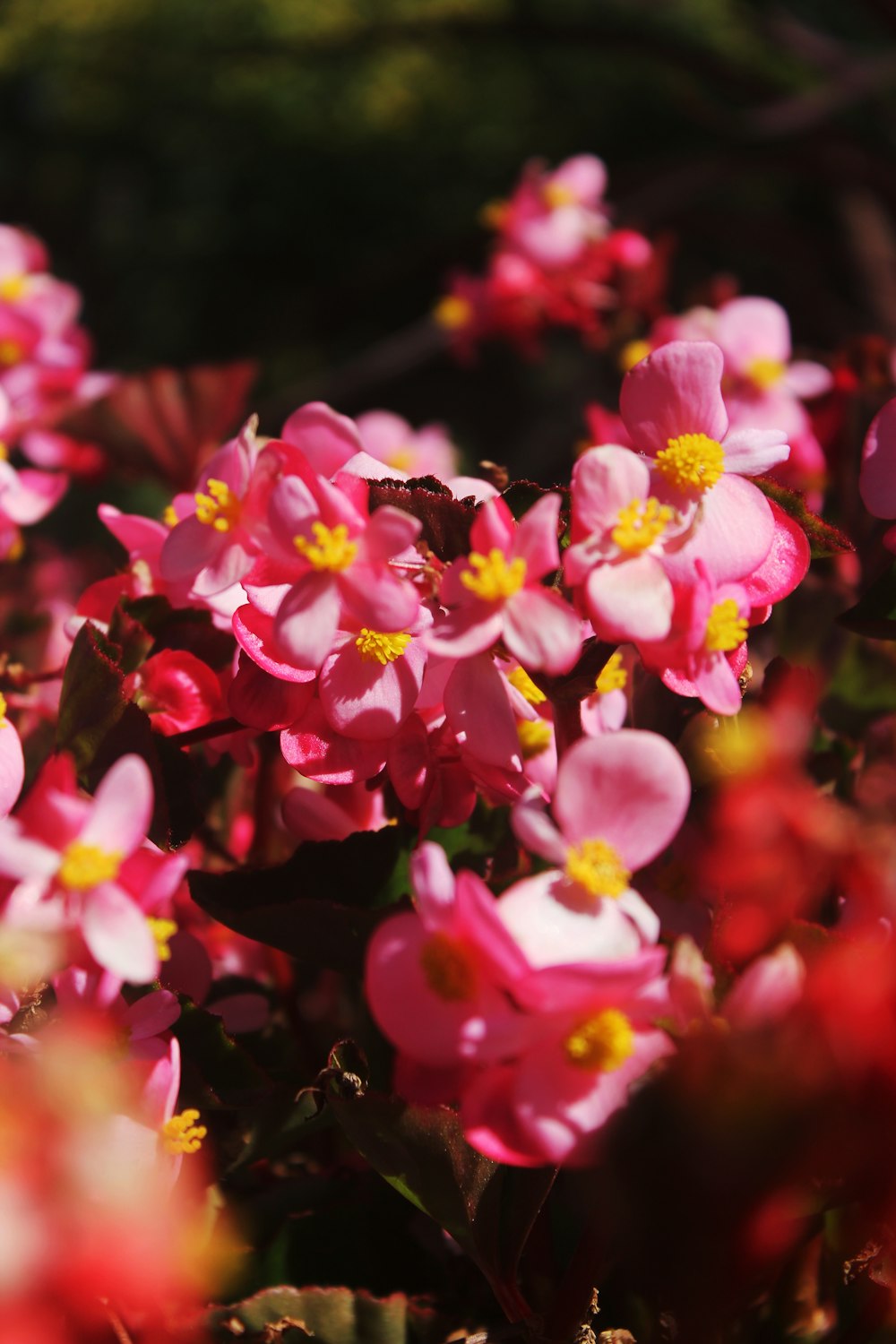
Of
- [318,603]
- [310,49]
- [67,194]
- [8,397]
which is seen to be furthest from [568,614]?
[67,194]

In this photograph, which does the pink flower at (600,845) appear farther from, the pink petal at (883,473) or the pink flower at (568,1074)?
the pink petal at (883,473)

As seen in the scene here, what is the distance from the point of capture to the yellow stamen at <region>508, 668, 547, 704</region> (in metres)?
0.34

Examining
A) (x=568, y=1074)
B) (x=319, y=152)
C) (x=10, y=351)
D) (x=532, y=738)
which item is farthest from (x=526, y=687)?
(x=319, y=152)

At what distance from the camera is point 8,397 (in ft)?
2.36

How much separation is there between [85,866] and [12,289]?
25.2 inches

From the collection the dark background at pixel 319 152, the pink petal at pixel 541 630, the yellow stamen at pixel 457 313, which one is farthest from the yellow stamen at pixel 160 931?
the dark background at pixel 319 152

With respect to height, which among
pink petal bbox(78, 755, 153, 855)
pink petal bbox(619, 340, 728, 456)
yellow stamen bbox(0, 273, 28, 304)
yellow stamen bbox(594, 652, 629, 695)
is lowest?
yellow stamen bbox(0, 273, 28, 304)

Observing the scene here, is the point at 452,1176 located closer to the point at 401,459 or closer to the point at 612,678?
the point at 612,678

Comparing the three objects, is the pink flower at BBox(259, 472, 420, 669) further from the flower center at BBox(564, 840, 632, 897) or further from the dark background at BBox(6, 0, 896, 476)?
the dark background at BBox(6, 0, 896, 476)

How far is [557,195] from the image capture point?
3.41 ft

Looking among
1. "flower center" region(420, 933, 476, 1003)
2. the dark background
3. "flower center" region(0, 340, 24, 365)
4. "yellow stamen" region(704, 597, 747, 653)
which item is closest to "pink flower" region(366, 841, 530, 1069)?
"flower center" region(420, 933, 476, 1003)

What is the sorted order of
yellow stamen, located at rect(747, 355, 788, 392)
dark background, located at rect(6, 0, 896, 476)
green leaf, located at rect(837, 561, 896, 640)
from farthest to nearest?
dark background, located at rect(6, 0, 896, 476) → yellow stamen, located at rect(747, 355, 788, 392) → green leaf, located at rect(837, 561, 896, 640)

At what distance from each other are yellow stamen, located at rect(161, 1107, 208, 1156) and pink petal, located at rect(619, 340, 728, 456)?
0.23 metres

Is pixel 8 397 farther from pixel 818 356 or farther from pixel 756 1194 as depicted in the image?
pixel 756 1194
